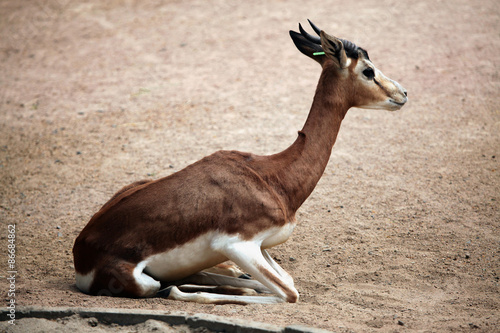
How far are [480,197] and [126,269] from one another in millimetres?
4221

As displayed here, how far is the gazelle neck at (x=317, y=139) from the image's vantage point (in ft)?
16.7

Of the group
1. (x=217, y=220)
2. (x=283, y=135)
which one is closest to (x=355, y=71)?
(x=217, y=220)

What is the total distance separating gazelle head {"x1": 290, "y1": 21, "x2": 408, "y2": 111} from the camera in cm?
508

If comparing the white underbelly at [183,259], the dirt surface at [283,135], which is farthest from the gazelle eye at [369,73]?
the white underbelly at [183,259]

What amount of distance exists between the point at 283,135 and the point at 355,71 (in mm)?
3648

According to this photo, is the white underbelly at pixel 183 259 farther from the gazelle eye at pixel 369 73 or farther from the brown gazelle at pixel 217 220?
Result: the gazelle eye at pixel 369 73

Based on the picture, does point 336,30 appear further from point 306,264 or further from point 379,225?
point 306,264

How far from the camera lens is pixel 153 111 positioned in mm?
9961

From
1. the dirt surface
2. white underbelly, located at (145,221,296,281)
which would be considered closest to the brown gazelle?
white underbelly, located at (145,221,296,281)

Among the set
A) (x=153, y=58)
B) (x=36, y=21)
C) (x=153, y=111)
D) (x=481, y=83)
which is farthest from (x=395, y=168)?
(x=36, y=21)

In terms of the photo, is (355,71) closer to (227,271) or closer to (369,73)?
(369,73)

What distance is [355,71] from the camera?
5184 millimetres

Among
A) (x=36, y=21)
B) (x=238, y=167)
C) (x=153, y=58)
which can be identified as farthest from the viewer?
(x=36, y=21)

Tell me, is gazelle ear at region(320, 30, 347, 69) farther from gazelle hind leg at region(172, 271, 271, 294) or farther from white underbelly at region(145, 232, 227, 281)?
gazelle hind leg at region(172, 271, 271, 294)
